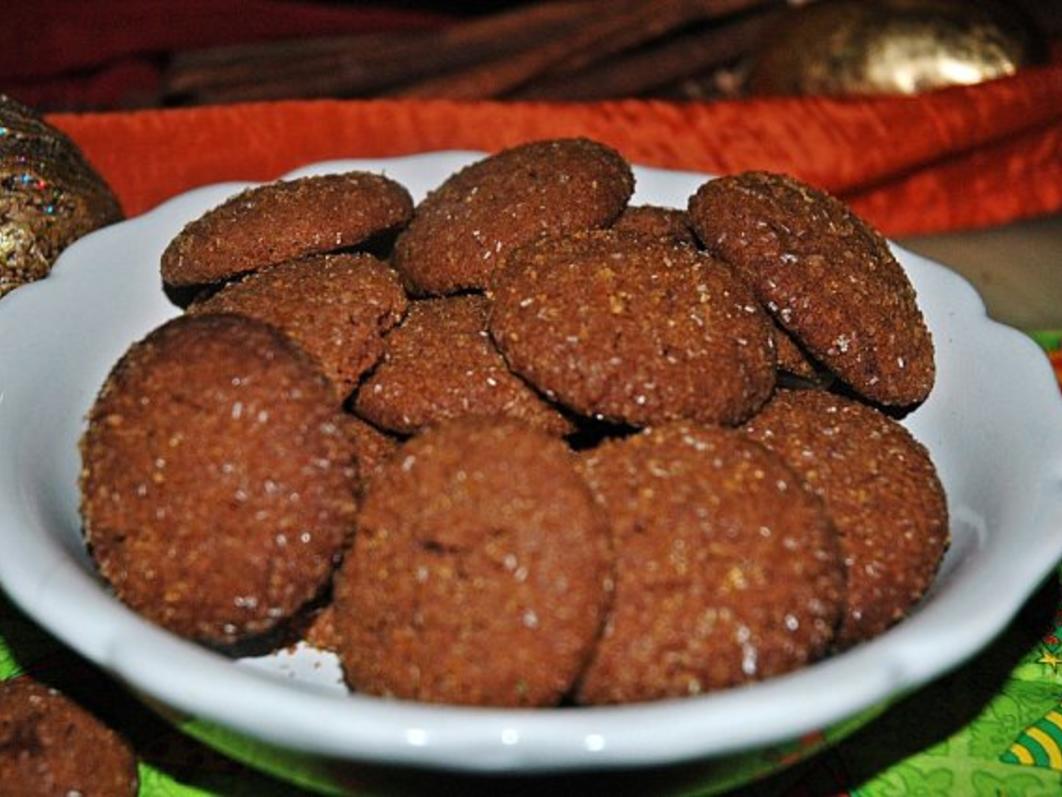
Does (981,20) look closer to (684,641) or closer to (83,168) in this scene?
(83,168)

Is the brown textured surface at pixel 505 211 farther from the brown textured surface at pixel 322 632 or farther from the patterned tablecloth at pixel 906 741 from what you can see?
the patterned tablecloth at pixel 906 741

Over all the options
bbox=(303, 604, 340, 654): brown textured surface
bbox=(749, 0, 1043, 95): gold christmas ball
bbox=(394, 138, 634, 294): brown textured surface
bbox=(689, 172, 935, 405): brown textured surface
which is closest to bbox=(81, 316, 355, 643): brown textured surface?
bbox=(303, 604, 340, 654): brown textured surface

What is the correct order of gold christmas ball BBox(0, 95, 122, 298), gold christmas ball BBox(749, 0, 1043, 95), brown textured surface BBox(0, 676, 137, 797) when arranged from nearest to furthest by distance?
brown textured surface BBox(0, 676, 137, 797) < gold christmas ball BBox(0, 95, 122, 298) < gold christmas ball BBox(749, 0, 1043, 95)

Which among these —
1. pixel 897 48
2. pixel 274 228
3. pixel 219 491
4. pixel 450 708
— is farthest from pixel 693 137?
pixel 450 708

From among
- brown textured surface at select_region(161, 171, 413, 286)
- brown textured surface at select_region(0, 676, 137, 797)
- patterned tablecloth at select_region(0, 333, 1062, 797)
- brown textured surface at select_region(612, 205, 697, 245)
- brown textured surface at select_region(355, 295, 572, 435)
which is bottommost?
patterned tablecloth at select_region(0, 333, 1062, 797)

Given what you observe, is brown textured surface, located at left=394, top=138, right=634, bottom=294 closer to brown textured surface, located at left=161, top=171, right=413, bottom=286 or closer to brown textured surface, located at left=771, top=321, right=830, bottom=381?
brown textured surface, located at left=161, top=171, right=413, bottom=286

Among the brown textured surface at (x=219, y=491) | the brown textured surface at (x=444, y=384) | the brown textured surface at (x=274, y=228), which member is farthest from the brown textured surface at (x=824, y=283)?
the brown textured surface at (x=219, y=491)
